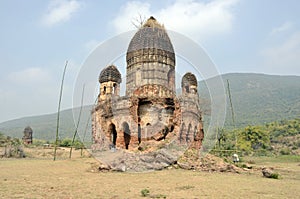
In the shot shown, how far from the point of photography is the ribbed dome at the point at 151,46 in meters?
24.9

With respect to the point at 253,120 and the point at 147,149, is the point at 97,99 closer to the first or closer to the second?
the point at 147,149

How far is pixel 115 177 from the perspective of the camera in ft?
48.0

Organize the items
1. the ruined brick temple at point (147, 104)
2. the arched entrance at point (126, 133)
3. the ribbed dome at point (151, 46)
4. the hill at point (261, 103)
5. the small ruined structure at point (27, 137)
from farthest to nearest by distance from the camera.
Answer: the hill at point (261, 103) < the small ruined structure at point (27, 137) < the ribbed dome at point (151, 46) < the arched entrance at point (126, 133) < the ruined brick temple at point (147, 104)

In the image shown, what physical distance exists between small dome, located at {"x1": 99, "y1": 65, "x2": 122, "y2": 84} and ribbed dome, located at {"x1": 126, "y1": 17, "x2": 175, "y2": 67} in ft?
4.79

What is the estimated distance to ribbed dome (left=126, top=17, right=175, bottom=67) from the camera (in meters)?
24.9

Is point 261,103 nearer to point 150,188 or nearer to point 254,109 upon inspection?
point 254,109

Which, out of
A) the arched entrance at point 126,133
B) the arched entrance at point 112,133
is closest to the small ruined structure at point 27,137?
the arched entrance at point 112,133

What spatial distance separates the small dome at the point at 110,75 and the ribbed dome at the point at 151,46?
1461 mm

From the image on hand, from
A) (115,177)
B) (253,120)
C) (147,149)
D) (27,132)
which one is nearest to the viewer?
(115,177)

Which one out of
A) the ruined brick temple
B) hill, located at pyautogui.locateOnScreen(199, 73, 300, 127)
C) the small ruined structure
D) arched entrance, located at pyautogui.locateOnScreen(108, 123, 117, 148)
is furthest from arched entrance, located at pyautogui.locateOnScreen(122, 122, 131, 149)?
hill, located at pyautogui.locateOnScreen(199, 73, 300, 127)

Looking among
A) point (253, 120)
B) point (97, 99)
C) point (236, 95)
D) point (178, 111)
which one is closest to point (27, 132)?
point (97, 99)

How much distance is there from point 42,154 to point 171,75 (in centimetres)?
1743

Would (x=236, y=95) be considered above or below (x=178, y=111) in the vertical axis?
above

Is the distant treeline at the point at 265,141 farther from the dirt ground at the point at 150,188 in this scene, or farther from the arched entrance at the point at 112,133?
the dirt ground at the point at 150,188
